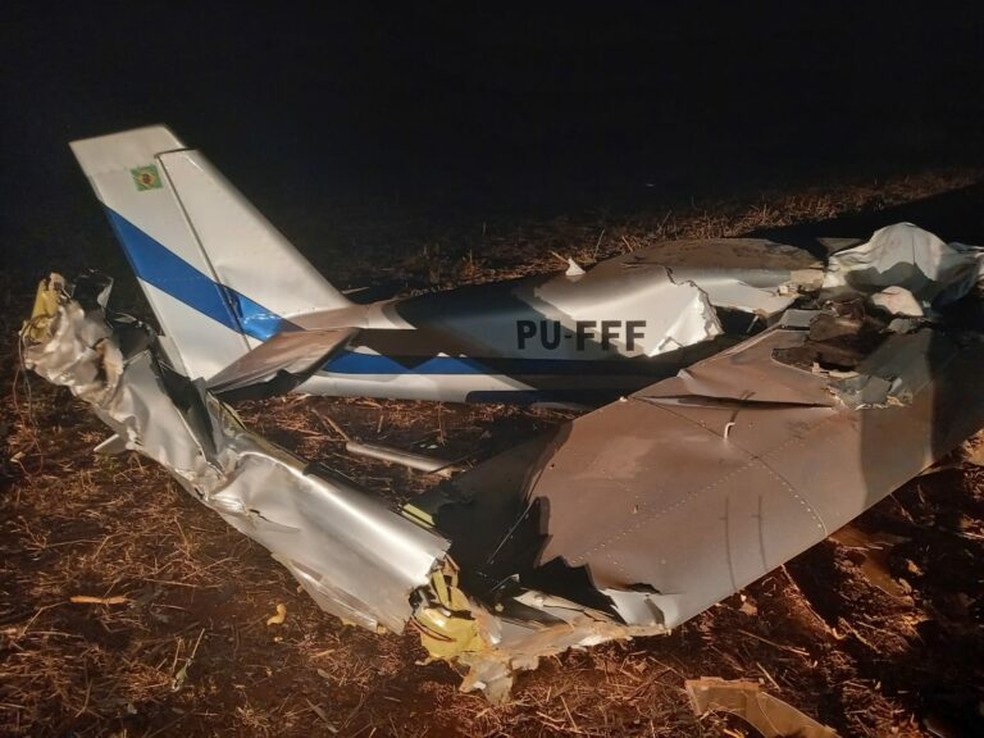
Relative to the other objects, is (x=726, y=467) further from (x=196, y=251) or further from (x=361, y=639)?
(x=196, y=251)

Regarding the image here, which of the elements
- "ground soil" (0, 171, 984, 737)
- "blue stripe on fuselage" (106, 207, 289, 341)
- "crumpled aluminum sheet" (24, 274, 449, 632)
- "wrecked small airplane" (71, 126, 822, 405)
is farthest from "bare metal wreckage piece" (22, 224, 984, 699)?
"blue stripe on fuselage" (106, 207, 289, 341)

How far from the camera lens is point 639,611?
123 inches

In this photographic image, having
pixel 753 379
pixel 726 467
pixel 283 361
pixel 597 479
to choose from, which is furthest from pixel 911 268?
pixel 283 361

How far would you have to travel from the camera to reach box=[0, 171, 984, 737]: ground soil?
12.0ft

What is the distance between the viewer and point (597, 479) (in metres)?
3.77

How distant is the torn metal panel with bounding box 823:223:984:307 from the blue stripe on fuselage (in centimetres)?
368

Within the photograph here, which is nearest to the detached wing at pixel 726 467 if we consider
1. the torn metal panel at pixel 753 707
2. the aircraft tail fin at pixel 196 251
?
the torn metal panel at pixel 753 707

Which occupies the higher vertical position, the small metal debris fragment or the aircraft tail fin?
the aircraft tail fin

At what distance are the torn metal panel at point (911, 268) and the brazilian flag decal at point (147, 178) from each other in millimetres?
4258

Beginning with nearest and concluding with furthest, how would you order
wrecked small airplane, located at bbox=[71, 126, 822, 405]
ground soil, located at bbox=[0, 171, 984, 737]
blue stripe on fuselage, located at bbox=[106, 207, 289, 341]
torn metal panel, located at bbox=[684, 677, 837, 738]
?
torn metal panel, located at bbox=[684, 677, 837, 738], ground soil, located at bbox=[0, 171, 984, 737], wrecked small airplane, located at bbox=[71, 126, 822, 405], blue stripe on fuselage, located at bbox=[106, 207, 289, 341]

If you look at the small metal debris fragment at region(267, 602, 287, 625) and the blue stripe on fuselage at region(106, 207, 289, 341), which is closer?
the small metal debris fragment at region(267, 602, 287, 625)

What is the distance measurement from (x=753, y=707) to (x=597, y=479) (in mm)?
1192

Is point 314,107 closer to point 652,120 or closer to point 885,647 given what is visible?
point 652,120

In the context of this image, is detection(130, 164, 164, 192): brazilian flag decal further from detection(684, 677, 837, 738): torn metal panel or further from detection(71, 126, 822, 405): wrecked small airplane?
detection(684, 677, 837, 738): torn metal panel
